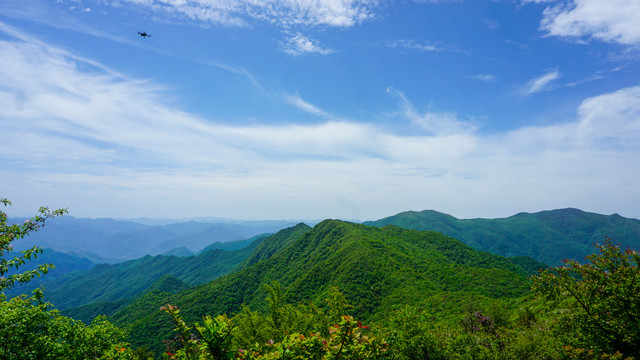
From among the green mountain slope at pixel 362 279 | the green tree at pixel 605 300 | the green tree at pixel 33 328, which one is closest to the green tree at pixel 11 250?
the green tree at pixel 33 328

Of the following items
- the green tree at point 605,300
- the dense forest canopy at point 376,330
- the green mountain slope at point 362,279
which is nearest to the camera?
the dense forest canopy at point 376,330

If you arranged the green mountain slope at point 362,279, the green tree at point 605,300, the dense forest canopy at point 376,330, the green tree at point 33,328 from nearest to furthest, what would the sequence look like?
the dense forest canopy at point 376,330 → the green tree at point 33,328 → the green tree at point 605,300 → the green mountain slope at point 362,279

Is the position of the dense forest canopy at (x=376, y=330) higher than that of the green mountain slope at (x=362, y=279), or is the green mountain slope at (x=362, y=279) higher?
the dense forest canopy at (x=376, y=330)

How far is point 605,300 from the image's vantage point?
13.4 meters

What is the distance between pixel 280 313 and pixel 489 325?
93.2 feet

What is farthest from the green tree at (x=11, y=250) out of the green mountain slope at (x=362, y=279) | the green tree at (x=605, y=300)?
the green mountain slope at (x=362, y=279)

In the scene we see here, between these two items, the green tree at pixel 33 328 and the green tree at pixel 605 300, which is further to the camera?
the green tree at pixel 605 300

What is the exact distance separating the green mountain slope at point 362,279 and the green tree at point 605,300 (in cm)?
6597

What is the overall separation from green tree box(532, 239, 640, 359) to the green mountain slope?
2597 inches

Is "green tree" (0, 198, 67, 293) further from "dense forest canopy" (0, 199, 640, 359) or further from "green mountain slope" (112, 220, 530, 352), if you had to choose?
"green mountain slope" (112, 220, 530, 352)

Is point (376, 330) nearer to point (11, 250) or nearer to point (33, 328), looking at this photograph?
point (33, 328)

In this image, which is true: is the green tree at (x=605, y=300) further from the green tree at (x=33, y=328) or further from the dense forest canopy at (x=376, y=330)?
the green tree at (x=33, y=328)

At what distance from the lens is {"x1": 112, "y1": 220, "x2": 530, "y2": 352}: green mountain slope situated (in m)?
94.1

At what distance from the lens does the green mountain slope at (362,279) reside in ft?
309
